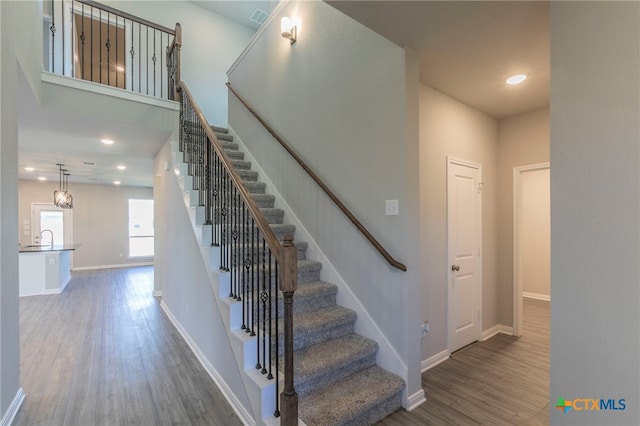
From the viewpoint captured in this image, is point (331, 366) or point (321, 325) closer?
point (331, 366)

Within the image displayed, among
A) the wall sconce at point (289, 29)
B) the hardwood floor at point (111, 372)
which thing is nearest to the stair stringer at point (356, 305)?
the hardwood floor at point (111, 372)

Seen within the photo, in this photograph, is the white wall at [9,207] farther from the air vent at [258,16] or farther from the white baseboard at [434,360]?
the air vent at [258,16]

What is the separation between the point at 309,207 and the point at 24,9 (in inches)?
117

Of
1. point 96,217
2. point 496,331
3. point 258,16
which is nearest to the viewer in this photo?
point 496,331

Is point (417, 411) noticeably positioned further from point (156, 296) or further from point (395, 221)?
point (156, 296)

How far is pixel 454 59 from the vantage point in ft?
7.41

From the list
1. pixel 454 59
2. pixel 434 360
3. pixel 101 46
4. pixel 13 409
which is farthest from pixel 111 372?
pixel 101 46

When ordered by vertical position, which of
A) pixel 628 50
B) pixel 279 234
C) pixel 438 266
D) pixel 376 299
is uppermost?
pixel 628 50

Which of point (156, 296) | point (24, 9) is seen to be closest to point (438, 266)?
point (24, 9)

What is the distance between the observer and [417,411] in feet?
6.79

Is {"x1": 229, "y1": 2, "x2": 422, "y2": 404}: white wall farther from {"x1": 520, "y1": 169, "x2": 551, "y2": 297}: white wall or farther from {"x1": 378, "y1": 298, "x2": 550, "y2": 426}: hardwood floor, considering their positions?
{"x1": 520, "y1": 169, "x2": 551, "y2": 297}: white wall

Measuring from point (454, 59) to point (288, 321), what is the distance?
2305mm

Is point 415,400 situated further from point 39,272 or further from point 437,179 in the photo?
point 39,272

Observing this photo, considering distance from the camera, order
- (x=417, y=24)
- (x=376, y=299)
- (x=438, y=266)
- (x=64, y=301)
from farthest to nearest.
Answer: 1. (x=64, y=301)
2. (x=438, y=266)
3. (x=376, y=299)
4. (x=417, y=24)
